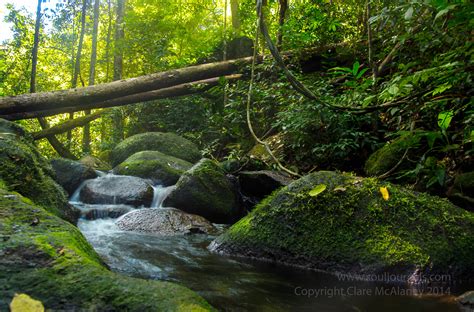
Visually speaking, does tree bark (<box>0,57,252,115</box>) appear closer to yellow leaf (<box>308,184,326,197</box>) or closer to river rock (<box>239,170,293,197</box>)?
river rock (<box>239,170,293,197</box>)

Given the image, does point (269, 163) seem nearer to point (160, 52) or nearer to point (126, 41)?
point (160, 52)

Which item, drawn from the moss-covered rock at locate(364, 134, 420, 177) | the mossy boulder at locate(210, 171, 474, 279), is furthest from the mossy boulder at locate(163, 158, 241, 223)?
the moss-covered rock at locate(364, 134, 420, 177)

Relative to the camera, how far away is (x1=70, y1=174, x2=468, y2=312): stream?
9.56 ft

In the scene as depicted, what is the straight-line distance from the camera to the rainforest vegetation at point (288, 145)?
2.44 m

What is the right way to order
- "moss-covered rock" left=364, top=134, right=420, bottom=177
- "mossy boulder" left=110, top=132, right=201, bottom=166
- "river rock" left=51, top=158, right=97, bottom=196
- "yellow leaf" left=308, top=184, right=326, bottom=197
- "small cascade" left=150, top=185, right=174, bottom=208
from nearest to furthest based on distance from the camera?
"yellow leaf" left=308, top=184, right=326, bottom=197, "moss-covered rock" left=364, top=134, right=420, bottom=177, "small cascade" left=150, top=185, right=174, bottom=208, "river rock" left=51, top=158, right=97, bottom=196, "mossy boulder" left=110, top=132, right=201, bottom=166

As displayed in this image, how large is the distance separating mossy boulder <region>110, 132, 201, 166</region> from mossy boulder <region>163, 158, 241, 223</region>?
3245 millimetres

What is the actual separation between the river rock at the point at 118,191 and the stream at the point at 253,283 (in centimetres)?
219

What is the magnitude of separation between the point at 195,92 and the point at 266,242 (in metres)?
6.75

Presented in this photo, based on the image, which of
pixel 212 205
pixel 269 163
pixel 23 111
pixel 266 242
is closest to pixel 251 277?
pixel 266 242

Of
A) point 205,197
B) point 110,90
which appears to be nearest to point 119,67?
point 110,90

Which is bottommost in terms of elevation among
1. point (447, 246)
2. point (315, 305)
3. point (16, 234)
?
point (315, 305)

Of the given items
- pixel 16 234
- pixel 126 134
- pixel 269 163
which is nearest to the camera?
pixel 16 234

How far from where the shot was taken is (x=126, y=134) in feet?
42.9

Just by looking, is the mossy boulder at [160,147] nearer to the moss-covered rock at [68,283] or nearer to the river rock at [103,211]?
the river rock at [103,211]
